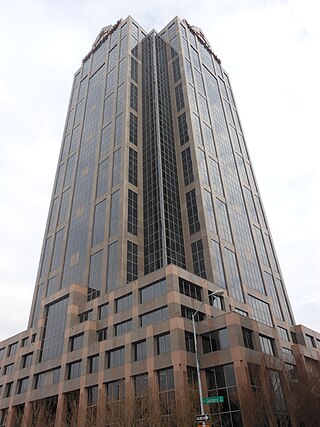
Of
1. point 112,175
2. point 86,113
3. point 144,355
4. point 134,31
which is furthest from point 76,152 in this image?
point 144,355

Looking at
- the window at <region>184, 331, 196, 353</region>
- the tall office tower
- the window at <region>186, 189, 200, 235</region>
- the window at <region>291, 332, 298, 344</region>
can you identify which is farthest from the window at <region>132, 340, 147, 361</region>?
the window at <region>291, 332, 298, 344</region>

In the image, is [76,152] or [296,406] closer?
[296,406]

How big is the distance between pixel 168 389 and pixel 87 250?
1295 inches

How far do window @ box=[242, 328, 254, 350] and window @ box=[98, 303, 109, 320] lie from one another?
67.9 feet

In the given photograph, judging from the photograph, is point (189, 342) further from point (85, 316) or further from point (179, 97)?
point (179, 97)

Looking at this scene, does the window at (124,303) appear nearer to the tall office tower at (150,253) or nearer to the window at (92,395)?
the tall office tower at (150,253)

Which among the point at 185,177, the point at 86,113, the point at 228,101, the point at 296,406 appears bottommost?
the point at 296,406

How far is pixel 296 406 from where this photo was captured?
38.8 metres

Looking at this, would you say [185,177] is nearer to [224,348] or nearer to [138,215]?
[138,215]

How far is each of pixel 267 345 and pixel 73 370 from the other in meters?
26.8

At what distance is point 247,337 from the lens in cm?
4534

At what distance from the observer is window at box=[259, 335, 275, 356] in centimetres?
4819

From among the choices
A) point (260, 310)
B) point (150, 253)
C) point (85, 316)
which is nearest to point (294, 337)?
point (260, 310)

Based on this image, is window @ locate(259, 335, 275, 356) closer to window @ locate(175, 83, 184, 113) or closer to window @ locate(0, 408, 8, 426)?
window @ locate(0, 408, 8, 426)
